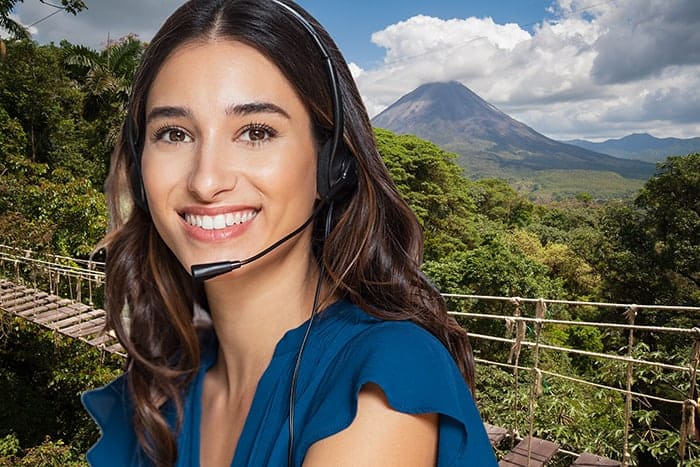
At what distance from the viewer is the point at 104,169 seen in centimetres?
1212

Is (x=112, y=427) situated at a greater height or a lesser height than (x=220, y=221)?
lesser

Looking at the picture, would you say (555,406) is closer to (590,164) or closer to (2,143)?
(2,143)

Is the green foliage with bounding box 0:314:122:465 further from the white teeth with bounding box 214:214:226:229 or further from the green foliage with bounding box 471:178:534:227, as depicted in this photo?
the green foliage with bounding box 471:178:534:227

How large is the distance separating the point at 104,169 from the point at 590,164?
107303 mm

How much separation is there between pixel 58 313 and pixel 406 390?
5.23 meters

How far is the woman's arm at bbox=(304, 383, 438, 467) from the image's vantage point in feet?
1.38

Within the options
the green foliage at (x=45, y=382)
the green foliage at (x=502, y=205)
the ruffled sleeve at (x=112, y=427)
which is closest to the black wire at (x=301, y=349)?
the ruffled sleeve at (x=112, y=427)

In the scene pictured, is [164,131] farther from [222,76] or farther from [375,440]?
[375,440]

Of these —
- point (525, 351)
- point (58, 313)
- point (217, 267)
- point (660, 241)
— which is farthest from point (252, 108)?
point (660, 241)

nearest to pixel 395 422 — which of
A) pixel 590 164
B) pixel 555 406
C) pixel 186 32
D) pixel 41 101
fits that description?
pixel 186 32

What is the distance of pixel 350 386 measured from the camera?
46 centimetres

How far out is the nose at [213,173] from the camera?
0.54 meters

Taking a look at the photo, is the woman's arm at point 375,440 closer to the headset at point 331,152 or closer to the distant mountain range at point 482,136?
the headset at point 331,152

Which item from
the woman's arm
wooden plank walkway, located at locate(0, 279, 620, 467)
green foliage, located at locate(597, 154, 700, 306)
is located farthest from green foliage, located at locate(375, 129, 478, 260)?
the woman's arm
